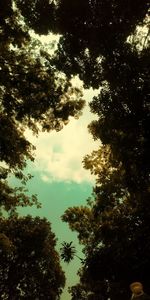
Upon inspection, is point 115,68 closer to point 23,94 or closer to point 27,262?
point 23,94

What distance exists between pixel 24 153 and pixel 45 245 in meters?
21.1

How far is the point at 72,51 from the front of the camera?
1700 centimetres

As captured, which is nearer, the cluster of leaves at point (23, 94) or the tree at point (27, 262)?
the cluster of leaves at point (23, 94)

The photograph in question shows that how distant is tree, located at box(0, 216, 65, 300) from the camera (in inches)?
1473

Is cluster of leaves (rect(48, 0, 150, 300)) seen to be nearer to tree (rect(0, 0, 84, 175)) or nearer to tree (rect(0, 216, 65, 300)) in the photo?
tree (rect(0, 0, 84, 175))

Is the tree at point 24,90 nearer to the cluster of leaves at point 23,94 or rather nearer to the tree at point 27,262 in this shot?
the cluster of leaves at point 23,94

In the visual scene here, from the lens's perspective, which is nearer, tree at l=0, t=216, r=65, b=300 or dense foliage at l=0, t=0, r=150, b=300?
dense foliage at l=0, t=0, r=150, b=300

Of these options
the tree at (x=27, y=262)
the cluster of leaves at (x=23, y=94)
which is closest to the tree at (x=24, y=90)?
the cluster of leaves at (x=23, y=94)

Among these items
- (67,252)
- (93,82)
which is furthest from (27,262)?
(93,82)

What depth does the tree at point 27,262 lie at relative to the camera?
37.4 meters

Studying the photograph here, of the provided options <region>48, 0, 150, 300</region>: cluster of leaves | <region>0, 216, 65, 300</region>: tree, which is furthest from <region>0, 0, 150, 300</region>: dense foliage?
<region>0, 216, 65, 300</region>: tree

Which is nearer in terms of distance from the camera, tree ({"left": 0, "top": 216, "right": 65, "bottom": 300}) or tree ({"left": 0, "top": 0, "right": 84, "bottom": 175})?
tree ({"left": 0, "top": 0, "right": 84, "bottom": 175})

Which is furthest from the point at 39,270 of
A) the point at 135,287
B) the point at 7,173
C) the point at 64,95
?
the point at 135,287

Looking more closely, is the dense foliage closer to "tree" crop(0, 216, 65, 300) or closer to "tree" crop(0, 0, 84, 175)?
"tree" crop(0, 0, 84, 175)
